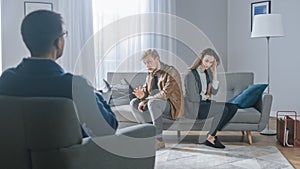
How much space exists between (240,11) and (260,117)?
2.84m

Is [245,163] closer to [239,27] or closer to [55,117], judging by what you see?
[55,117]

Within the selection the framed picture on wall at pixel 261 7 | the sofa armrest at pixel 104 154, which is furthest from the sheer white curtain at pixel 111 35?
the sofa armrest at pixel 104 154

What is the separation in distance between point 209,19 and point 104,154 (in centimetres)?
521

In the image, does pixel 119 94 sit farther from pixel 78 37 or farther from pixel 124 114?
pixel 78 37

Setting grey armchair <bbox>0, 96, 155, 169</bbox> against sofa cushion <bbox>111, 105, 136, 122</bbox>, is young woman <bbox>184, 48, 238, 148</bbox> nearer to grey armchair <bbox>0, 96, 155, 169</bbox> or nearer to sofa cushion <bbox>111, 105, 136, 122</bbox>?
sofa cushion <bbox>111, 105, 136, 122</bbox>

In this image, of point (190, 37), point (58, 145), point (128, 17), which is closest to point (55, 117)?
point (58, 145)

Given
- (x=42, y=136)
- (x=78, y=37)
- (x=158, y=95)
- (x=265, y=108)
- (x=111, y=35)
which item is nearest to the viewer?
(x=42, y=136)

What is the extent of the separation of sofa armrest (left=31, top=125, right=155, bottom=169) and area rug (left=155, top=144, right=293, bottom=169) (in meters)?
1.15

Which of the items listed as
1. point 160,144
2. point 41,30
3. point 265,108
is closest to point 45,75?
point 41,30

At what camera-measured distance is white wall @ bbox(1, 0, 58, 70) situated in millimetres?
5438

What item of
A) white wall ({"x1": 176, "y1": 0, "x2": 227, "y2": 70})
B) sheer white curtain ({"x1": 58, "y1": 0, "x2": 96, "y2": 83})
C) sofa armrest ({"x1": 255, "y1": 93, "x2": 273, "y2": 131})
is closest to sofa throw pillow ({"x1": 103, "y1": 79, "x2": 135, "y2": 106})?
sheer white curtain ({"x1": 58, "y1": 0, "x2": 96, "y2": 83})

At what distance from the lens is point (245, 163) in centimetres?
357

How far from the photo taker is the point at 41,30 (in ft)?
6.32

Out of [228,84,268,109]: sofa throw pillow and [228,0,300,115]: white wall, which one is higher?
[228,0,300,115]: white wall
